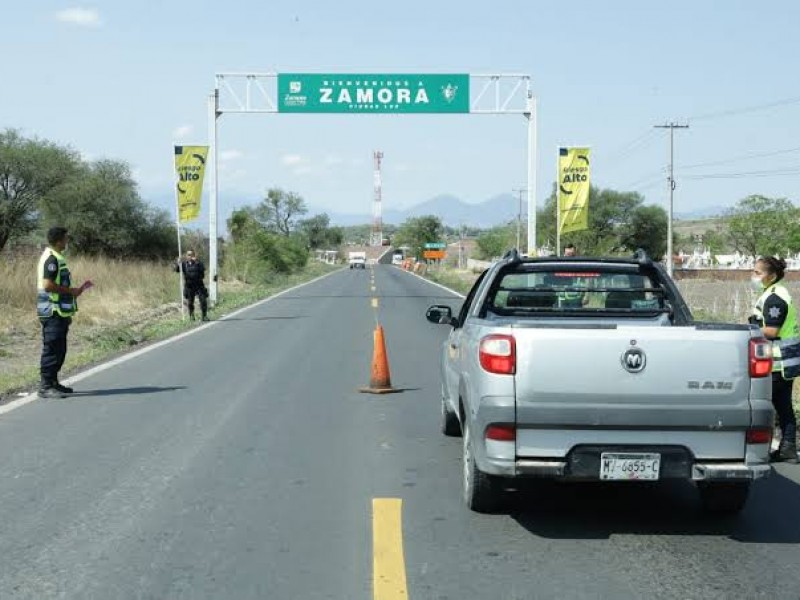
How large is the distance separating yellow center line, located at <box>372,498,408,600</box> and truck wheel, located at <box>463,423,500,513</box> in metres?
0.46

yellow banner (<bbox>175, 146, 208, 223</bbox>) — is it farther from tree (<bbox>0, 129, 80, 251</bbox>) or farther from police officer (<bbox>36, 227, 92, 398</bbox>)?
tree (<bbox>0, 129, 80, 251</bbox>)

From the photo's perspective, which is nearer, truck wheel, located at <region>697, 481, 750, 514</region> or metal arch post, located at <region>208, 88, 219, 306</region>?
truck wheel, located at <region>697, 481, 750, 514</region>

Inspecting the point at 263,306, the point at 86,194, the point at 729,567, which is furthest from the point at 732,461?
the point at 86,194

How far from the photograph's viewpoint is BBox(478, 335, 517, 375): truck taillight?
5625 millimetres

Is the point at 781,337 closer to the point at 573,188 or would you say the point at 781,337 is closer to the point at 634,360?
the point at 634,360

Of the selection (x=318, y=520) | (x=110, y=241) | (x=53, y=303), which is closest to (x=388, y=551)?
(x=318, y=520)

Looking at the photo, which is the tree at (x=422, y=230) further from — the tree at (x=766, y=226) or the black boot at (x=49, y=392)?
the black boot at (x=49, y=392)

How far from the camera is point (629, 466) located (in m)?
5.66

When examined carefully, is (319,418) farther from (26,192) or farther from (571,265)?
(26,192)

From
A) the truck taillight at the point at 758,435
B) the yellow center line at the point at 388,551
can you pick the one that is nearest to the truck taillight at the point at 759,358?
the truck taillight at the point at 758,435

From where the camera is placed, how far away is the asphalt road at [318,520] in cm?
507

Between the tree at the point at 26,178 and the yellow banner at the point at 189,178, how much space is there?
101 feet

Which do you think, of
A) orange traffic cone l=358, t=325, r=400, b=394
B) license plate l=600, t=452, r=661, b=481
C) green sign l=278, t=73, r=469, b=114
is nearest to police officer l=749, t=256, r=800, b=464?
license plate l=600, t=452, r=661, b=481

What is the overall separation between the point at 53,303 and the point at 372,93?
22873mm
